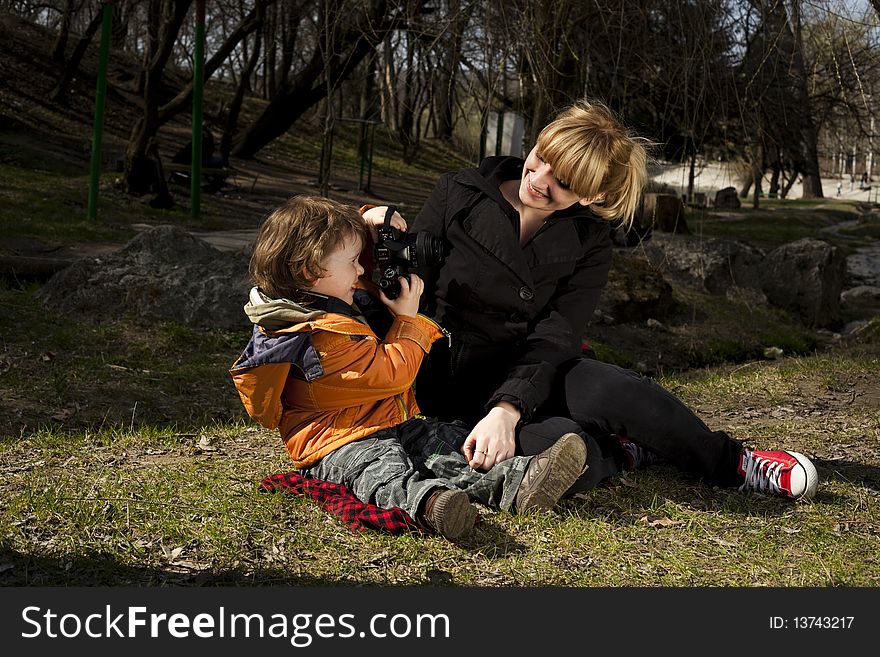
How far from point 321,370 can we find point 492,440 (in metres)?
0.58

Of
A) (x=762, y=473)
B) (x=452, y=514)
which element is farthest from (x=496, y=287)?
(x=762, y=473)

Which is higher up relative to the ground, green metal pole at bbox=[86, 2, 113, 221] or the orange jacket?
green metal pole at bbox=[86, 2, 113, 221]

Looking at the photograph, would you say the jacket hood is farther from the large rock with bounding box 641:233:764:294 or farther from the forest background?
the large rock with bounding box 641:233:764:294

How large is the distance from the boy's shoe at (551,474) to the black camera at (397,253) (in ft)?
2.20

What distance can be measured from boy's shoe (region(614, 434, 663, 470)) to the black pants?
0.06m

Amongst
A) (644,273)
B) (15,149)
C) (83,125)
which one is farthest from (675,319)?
(83,125)

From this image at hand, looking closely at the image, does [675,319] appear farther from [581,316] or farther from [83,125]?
[83,125]

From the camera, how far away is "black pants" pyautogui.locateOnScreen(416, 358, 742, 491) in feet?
10.6

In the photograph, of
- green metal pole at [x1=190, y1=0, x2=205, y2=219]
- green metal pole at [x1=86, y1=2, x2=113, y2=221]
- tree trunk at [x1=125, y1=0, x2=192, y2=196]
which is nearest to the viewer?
green metal pole at [x1=86, y1=2, x2=113, y2=221]

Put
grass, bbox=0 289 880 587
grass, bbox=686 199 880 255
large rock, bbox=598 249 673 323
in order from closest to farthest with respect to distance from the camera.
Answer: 1. grass, bbox=0 289 880 587
2. large rock, bbox=598 249 673 323
3. grass, bbox=686 199 880 255

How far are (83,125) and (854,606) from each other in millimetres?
16484

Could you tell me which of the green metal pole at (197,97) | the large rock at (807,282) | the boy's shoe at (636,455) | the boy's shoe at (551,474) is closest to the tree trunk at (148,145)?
the green metal pole at (197,97)

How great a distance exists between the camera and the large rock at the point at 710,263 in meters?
9.50

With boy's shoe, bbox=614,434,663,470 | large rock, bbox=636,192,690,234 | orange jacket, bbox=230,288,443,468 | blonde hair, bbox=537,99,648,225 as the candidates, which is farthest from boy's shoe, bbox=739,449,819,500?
→ large rock, bbox=636,192,690,234
